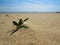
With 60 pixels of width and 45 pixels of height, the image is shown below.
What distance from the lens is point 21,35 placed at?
867cm

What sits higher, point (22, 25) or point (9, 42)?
point (22, 25)

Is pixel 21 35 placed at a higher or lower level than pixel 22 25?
lower

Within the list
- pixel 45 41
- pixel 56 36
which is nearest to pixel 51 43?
pixel 45 41

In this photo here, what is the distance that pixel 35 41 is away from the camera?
7.59 m

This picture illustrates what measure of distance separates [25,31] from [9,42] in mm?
2080

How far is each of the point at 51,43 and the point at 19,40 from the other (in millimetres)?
1650

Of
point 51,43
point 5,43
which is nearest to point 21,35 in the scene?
point 5,43

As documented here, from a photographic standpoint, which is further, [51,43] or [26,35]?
[26,35]

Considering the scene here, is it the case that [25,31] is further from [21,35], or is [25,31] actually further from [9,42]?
[9,42]

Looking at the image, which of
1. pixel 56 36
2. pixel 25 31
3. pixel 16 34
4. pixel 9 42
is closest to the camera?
pixel 9 42

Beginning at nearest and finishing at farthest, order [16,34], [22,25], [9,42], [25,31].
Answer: [22,25], [9,42], [16,34], [25,31]

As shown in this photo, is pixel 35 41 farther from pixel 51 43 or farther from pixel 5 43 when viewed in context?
pixel 5 43

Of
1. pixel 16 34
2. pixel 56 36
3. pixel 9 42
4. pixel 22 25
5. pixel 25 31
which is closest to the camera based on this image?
pixel 22 25

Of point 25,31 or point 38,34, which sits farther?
point 25,31
